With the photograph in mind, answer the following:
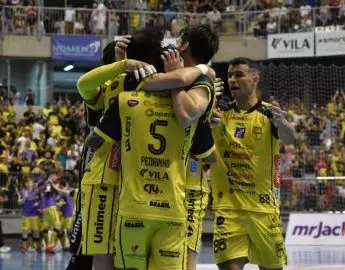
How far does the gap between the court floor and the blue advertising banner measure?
10899 mm

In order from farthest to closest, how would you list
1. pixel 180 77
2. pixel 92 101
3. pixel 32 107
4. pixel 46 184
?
pixel 32 107 < pixel 46 184 < pixel 92 101 < pixel 180 77

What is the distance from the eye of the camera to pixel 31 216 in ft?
67.4

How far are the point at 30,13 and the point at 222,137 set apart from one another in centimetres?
2231

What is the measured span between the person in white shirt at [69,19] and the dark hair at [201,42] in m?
24.1

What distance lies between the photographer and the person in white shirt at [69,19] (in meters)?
29.3

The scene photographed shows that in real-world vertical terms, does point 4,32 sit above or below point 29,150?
above

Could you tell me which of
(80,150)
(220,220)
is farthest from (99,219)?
(80,150)

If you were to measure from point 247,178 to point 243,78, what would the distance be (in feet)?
2.95

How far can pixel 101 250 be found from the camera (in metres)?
5.54

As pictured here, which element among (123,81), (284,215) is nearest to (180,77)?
(123,81)

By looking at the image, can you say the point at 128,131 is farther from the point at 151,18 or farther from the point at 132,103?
the point at 151,18

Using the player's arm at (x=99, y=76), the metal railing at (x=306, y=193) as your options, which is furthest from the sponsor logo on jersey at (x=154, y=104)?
the metal railing at (x=306, y=193)

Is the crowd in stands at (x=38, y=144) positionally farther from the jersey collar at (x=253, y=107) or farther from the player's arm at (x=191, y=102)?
the player's arm at (x=191, y=102)

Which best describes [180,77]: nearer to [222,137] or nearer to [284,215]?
[222,137]
